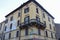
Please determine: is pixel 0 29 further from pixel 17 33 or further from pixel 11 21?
pixel 17 33

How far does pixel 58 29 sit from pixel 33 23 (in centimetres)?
1607

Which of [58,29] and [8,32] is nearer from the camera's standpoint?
[8,32]

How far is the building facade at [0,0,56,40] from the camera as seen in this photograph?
2242 centimetres

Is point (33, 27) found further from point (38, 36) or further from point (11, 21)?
point (11, 21)

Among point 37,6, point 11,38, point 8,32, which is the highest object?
point 37,6

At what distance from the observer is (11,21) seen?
2995 centimetres

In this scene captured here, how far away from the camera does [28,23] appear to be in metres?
22.7

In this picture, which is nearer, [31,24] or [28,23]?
[31,24]

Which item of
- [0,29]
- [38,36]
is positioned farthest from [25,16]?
[0,29]

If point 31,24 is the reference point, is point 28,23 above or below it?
above

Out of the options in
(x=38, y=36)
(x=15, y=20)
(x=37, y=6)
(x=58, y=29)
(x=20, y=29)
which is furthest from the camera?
(x=58, y=29)

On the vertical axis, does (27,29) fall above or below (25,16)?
below

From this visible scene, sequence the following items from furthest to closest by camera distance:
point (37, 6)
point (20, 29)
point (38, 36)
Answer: point (37, 6), point (20, 29), point (38, 36)

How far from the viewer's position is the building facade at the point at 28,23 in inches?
883
